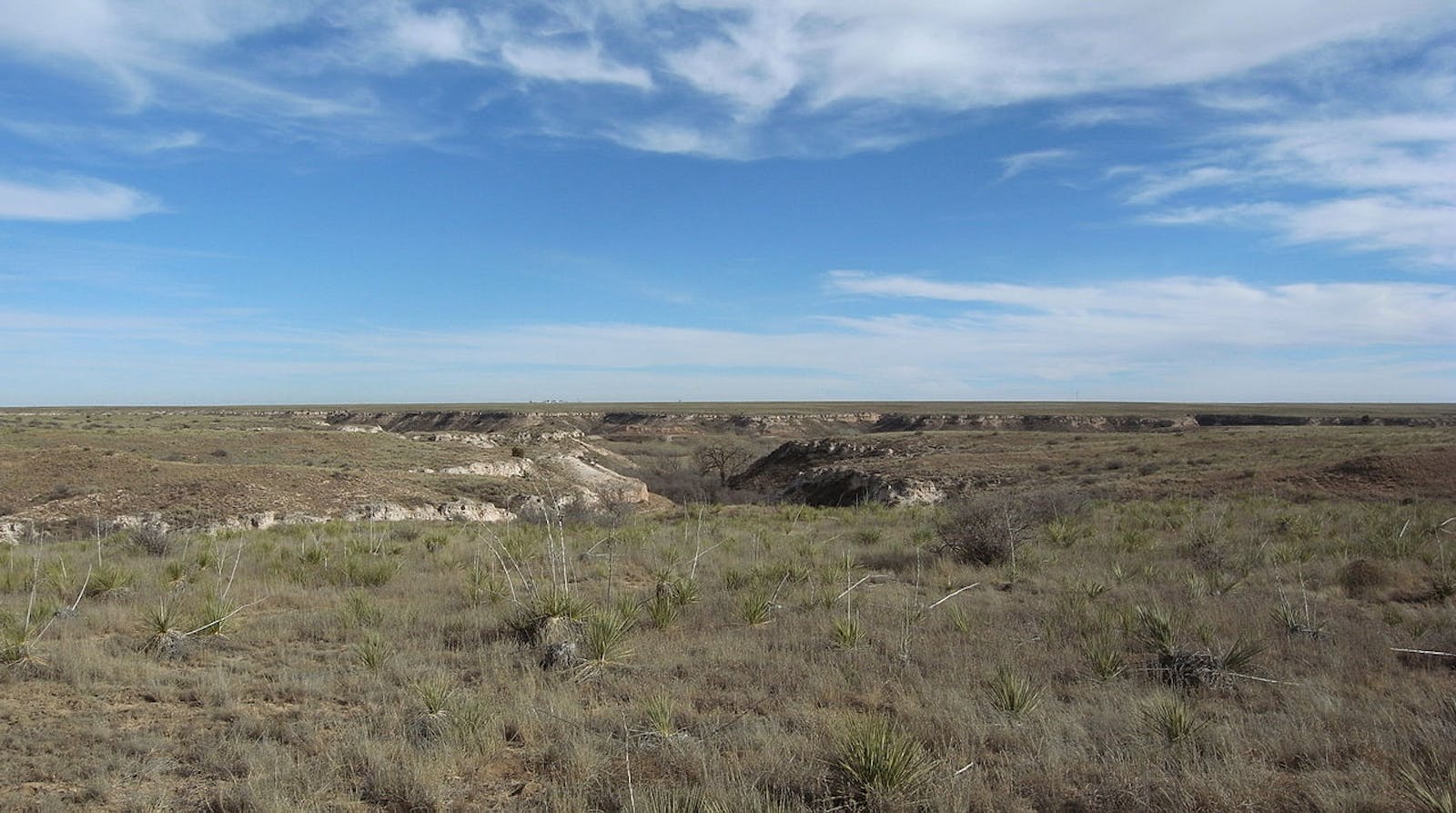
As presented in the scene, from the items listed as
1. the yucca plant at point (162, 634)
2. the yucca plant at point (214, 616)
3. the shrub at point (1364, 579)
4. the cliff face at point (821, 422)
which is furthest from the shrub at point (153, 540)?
the cliff face at point (821, 422)

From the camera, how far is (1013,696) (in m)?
5.38

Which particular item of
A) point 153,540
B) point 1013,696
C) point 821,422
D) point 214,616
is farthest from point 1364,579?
point 821,422

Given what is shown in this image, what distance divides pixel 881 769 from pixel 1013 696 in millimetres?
1703

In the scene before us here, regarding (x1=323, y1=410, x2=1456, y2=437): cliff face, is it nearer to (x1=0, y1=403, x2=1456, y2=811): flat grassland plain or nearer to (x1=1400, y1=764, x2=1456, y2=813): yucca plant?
(x1=0, y1=403, x2=1456, y2=811): flat grassland plain

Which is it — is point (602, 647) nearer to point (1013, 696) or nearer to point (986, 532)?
point (1013, 696)

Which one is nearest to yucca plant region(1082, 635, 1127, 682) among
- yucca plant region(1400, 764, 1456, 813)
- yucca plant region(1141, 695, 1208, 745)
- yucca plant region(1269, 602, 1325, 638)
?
yucca plant region(1141, 695, 1208, 745)

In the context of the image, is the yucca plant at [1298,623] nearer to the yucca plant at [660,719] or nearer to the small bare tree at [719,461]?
the yucca plant at [660,719]

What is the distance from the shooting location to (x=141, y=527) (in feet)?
48.8

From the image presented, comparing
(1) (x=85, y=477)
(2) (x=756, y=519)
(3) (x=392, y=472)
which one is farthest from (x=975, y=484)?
(1) (x=85, y=477)

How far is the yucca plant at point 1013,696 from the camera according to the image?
210 inches

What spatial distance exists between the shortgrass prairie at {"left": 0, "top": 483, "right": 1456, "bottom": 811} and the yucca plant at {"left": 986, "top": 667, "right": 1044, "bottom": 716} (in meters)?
0.02

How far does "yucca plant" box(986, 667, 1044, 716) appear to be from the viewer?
5.33 m

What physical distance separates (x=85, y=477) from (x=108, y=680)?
25.6 meters

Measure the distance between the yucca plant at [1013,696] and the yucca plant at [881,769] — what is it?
3.89ft
